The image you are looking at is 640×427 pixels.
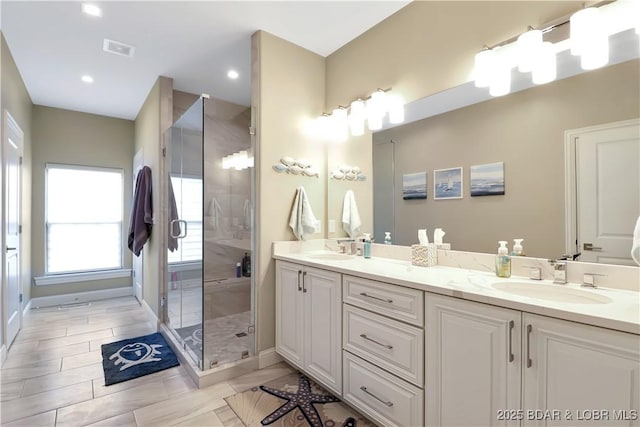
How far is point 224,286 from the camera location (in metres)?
2.67

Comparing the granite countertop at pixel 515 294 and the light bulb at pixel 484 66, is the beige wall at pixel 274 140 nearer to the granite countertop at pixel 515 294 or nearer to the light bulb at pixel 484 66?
the granite countertop at pixel 515 294

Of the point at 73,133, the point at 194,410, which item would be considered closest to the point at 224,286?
the point at 194,410

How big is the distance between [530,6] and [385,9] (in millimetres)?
978

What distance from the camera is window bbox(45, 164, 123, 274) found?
420 cm

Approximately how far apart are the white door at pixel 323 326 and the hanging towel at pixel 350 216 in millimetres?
670

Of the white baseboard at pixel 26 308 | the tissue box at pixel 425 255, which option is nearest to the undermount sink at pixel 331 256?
the tissue box at pixel 425 255

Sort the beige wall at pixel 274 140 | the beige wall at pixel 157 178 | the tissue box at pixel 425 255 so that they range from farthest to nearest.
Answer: the beige wall at pixel 157 178 → the beige wall at pixel 274 140 → the tissue box at pixel 425 255

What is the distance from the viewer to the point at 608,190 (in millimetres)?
1362

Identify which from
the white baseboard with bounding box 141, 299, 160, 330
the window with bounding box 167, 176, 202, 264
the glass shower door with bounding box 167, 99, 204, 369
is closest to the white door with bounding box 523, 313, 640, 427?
the glass shower door with bounding box 167, 99, 204, 369

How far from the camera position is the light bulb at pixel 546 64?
58.8 inches

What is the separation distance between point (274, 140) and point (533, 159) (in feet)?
5.83

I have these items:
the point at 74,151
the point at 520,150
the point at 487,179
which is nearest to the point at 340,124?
Result: the point at 487,179

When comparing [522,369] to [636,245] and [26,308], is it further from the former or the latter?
[26,308]

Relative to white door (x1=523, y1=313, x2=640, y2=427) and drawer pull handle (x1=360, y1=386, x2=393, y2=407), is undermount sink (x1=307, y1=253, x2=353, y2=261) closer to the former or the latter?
drawer pull handle (x1=360, y1=386, x2=393, y2=407)
